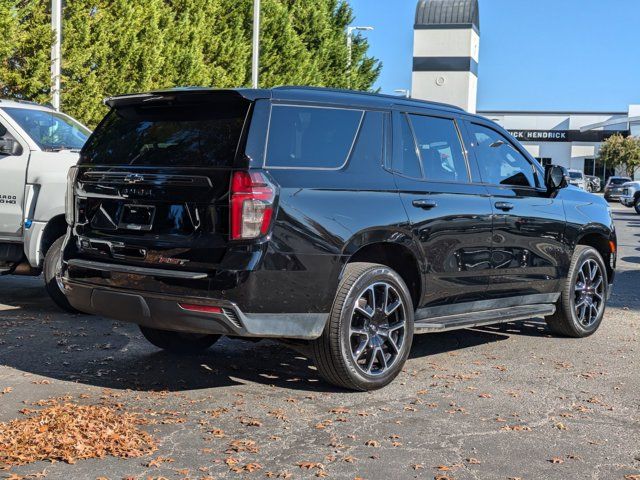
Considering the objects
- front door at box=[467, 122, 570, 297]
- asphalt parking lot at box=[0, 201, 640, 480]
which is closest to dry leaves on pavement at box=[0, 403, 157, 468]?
asphalt parking lot at box=[0, 201, 640, 480]

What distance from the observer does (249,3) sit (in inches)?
1032

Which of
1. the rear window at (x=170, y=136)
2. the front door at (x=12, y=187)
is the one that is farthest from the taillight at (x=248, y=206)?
the front door at (x=12, y=187)

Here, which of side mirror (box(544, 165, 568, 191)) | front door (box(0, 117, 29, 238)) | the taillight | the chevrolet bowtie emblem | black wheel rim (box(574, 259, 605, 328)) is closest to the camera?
the taillight

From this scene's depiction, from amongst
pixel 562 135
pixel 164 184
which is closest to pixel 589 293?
pixel 164 184

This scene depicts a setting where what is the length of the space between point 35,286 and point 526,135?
8765cm

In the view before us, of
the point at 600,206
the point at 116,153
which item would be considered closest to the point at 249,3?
the point at 600,206

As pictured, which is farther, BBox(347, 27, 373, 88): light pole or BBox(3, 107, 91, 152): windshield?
BBox(347, 27, 373, 88): light pole

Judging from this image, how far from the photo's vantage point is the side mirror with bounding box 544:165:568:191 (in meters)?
7.80

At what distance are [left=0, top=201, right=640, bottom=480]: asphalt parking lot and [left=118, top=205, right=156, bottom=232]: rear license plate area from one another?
105cm

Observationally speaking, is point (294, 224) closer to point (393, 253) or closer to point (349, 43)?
point (393, 253)

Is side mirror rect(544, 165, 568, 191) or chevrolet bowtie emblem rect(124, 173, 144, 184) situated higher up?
side mirror rect(544, 165, 568, 191)

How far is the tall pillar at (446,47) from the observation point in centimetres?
7188

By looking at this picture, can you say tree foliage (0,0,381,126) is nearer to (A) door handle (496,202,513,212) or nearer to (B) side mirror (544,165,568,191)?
(B) side mirror (544,165,568,191)

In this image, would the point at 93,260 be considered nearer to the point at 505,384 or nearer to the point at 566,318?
the point at 505,384
